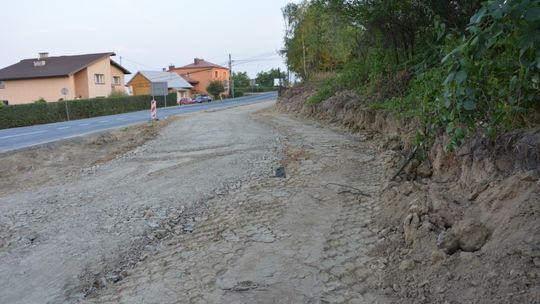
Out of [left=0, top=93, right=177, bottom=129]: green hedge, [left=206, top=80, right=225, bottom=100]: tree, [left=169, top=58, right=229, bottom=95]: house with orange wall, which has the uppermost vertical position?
[left=169, top=58, right=229, bottom=95]: house with orange wall

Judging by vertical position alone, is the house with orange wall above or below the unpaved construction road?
above

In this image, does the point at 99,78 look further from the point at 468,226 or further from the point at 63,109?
the point at 468,226

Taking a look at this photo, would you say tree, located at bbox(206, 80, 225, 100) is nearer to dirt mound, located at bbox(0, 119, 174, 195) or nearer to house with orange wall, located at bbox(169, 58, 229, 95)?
house with orange wall, located at bbox(169, 58, 229, 95)

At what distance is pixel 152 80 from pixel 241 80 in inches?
1428

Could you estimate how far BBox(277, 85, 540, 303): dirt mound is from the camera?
3225 mm

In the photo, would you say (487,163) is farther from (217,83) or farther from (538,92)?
(217,83)

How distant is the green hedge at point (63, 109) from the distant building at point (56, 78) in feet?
19.4

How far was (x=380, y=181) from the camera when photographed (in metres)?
7.37

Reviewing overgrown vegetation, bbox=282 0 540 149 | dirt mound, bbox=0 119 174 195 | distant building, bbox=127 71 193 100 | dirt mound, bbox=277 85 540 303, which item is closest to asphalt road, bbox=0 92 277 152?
dirt mound, bbox=0 119 174 195

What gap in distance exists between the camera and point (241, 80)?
351 feet

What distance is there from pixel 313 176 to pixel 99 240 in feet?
12.5

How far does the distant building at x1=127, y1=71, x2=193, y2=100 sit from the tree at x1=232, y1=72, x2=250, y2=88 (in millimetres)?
24941

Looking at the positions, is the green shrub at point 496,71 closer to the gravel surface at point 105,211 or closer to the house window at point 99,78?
the gravel surface at point 105,211

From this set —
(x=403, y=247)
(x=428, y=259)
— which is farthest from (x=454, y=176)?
(x=428, y=259)
